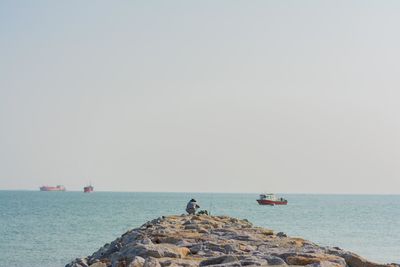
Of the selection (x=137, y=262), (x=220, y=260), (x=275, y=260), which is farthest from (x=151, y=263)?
(x=275, y=260)

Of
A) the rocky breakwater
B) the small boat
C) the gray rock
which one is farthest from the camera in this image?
the small boat

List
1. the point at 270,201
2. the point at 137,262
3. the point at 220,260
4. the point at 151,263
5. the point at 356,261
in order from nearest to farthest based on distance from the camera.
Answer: the point at 151,263 < the point at 137,262 < the point at 220,260 < the point at 356,261 < the point at 270,201

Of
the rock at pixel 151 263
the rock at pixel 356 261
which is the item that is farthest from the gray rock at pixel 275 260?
the rock at pixel 151 263

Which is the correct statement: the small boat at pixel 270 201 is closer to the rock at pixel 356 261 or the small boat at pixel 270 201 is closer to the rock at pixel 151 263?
the rock at pixel 356 261

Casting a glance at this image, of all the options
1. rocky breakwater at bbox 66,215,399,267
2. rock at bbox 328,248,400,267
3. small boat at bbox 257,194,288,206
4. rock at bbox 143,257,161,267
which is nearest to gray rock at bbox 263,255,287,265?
rocky breakwater at bbox 66,215,399,267

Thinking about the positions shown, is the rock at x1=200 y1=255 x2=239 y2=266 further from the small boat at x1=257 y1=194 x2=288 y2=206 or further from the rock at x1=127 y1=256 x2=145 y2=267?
the small boat at x1=257 y1=194 x2=288 y2=206

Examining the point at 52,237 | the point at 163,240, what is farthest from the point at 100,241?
the point at 163,240

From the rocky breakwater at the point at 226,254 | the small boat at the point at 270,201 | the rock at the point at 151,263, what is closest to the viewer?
the rock at the point at 151,263

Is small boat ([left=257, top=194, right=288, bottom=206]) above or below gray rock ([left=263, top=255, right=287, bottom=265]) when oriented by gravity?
above

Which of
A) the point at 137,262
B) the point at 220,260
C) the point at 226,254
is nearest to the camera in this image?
the point at 137,262

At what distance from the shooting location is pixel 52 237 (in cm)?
3281

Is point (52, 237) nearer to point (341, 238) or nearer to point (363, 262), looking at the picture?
point (341, 238)

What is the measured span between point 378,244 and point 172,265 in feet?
80.6

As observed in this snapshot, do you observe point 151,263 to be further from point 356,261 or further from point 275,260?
point 356,261
